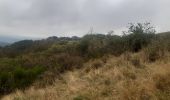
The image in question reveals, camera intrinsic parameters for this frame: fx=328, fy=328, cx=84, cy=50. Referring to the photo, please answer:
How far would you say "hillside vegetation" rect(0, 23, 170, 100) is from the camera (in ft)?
24.8

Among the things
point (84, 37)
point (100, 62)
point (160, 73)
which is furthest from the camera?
point (84, 37)

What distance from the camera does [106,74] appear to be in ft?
36.8

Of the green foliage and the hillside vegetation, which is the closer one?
the hillside vegetation

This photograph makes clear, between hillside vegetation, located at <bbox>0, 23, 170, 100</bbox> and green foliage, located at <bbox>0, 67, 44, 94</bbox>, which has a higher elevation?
hillside vegetation, located at <bbox>0, 23, 170, 100</bbox>

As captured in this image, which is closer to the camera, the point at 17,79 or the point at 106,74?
the point at 106,74

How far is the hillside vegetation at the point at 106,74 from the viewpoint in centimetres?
755

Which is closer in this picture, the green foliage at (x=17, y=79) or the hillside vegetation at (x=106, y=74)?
the hillside vegetation at (x=106, y=74)

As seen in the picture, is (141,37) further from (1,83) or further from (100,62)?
(1,83)

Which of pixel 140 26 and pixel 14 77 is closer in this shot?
pixel 14 77

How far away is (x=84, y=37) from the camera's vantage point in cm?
2731

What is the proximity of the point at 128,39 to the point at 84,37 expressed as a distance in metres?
8.07

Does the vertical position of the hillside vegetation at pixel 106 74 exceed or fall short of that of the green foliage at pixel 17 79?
it exceeds it

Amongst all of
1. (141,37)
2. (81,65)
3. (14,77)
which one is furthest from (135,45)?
(14,77)

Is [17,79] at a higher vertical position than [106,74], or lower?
lower
